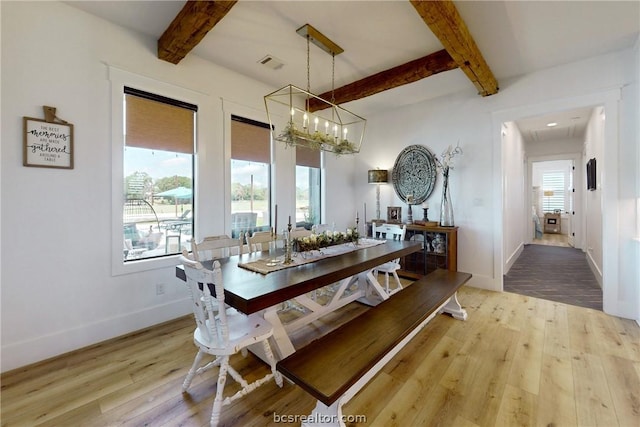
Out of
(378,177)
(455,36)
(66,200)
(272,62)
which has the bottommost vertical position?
(66,200)

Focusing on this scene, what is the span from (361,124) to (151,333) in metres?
4.73

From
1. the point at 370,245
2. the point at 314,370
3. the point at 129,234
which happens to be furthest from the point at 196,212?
the point at 314,370

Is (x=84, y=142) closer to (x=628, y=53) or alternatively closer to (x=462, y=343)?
(x=462, y=343)

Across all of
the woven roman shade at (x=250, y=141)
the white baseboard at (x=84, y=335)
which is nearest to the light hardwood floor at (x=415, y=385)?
the white baseboard at (x=84, y=335)

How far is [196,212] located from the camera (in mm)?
3090

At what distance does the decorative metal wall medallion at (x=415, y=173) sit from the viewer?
4291 mm

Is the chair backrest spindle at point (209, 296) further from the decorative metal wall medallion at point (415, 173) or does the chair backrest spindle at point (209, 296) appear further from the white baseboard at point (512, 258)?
the white baseboard at point (512, 258)

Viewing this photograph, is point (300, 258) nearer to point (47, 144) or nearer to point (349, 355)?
point (349, 355)

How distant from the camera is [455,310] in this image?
113 inches

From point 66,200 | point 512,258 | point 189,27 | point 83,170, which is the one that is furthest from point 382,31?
point 512,258

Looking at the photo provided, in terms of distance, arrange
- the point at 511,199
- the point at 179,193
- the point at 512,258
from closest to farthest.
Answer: the point at 179,193 < the point at 511,199 < the point at 512,258

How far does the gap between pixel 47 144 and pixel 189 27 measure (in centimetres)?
151

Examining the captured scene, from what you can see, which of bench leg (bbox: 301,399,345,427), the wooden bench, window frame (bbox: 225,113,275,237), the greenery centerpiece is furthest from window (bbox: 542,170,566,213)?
bench leg (bbox: 301,399,345,427)

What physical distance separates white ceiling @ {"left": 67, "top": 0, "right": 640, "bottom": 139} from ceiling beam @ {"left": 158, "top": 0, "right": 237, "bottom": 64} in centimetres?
13
